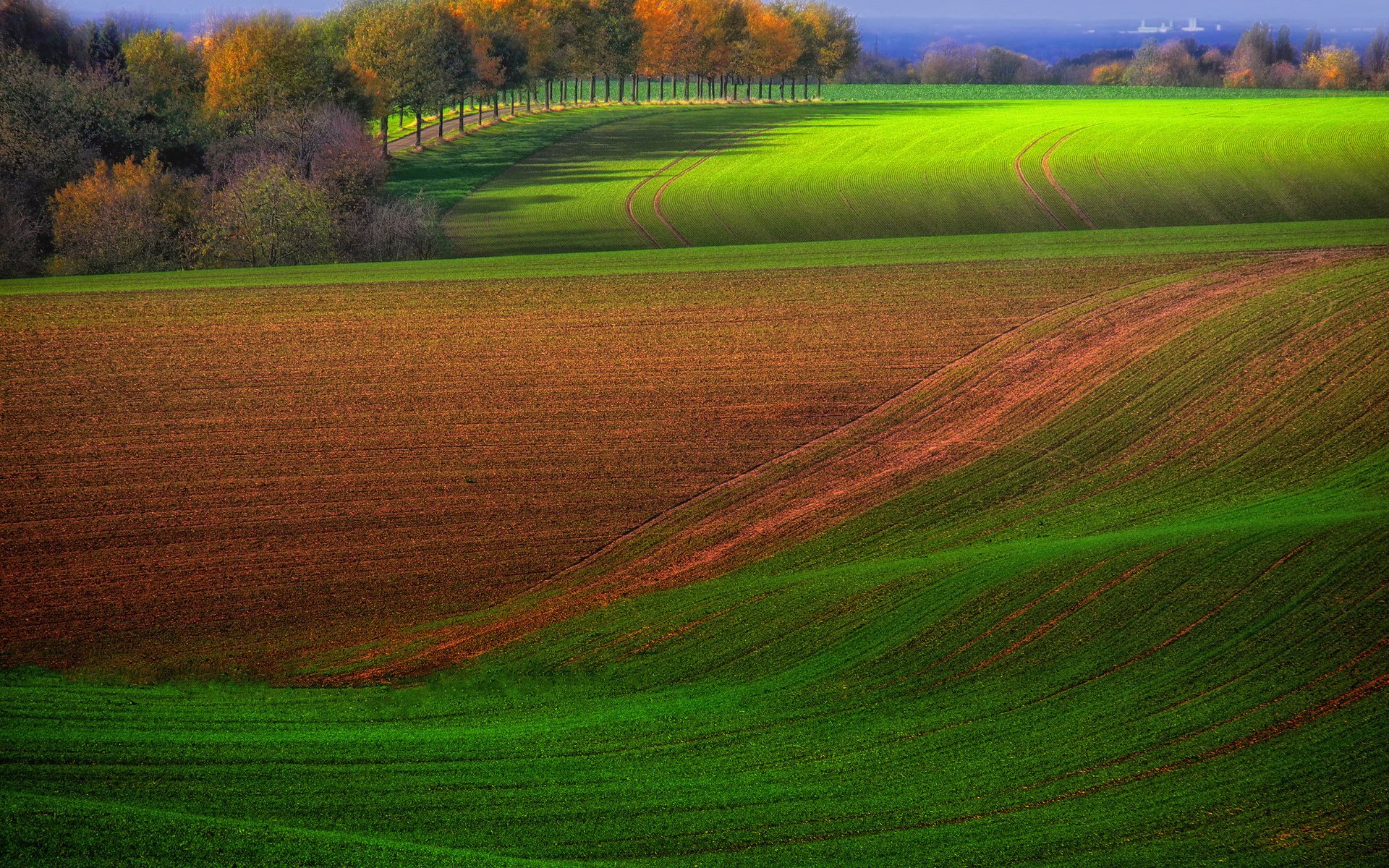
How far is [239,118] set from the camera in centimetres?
5488

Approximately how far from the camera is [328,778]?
Answer: 42.6 ft

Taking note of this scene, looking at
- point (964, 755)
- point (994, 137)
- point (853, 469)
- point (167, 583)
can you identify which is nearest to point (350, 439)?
point (167, 583)

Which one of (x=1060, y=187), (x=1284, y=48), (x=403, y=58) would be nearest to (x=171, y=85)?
(x=403, y=58)

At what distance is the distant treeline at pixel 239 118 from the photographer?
40.0m

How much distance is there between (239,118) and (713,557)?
43034mm

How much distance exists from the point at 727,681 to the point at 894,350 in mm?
13544

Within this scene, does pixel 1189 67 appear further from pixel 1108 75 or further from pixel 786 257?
→ pixel 786 257

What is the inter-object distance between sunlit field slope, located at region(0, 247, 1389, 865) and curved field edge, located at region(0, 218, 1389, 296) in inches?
64.0

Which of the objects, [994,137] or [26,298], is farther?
[994,137]

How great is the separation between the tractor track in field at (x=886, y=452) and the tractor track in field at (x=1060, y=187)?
53.7 feet

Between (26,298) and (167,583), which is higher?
(26,298)

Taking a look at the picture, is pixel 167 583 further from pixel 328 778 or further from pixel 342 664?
pixel 328 778

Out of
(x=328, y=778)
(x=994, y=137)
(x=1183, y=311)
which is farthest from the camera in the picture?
(x=994, y=137)

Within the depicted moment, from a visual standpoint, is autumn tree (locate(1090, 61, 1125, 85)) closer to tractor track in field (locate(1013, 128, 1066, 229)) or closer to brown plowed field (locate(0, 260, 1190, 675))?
tractor track in field (locate(1013, 128, 1066, 229))
